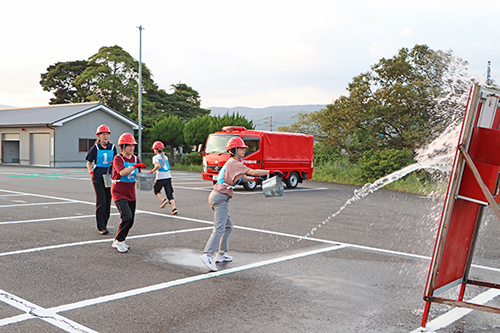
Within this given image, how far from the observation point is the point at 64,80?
5778 centimetres

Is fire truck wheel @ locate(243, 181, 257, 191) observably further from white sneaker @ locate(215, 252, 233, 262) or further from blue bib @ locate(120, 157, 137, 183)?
white sneaker @ locate(215, 252, 233, 262)

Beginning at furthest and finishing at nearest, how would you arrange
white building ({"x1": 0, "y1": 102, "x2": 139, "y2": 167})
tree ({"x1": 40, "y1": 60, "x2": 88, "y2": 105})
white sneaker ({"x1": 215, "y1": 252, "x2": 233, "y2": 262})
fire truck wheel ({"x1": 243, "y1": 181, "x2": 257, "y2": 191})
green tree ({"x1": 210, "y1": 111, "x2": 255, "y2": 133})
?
tree ({"x1": 40, "y1": 60, "x2": 88, "y2": 105}) → white building ({"x1": 0, "y1": 102, "x2": 139, "y2": 167}) → green tree ({"x1": 210, "y1": 111, "x2": 255, "y2": 133}) → fire truck wheel ({"x1": 243, "y1": 181, "x2": 257, "y2": 191}) → white sneaker ({"x1": 215, "y1": 252, "x2": 233, "y2": 262})

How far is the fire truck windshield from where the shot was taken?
742 inches

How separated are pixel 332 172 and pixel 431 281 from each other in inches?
846

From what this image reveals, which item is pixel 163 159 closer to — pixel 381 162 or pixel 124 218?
pixel 124 218

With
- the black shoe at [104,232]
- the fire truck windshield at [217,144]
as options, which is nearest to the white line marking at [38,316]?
the black shoe at [104,232]

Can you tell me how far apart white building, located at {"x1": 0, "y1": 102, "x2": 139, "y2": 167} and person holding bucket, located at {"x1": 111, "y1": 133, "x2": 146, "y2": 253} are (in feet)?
103

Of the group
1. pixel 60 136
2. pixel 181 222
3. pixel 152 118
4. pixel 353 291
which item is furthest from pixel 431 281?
pixel 152 118

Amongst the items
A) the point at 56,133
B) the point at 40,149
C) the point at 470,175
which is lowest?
the point at 40,149

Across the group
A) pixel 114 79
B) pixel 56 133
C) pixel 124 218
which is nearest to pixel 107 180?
pixel 124 218

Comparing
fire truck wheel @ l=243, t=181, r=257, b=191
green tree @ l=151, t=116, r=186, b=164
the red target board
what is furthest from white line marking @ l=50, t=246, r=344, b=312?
green tree @ l=151, t=116, r=186, b=164

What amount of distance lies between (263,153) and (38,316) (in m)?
14.9

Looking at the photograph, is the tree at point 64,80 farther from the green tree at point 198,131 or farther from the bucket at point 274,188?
the bucket at point 274,188

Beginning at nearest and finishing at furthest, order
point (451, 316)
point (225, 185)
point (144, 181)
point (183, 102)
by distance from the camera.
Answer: point (451, 316)
point (225, 185)
point (144, 181)
point (183, 102)
